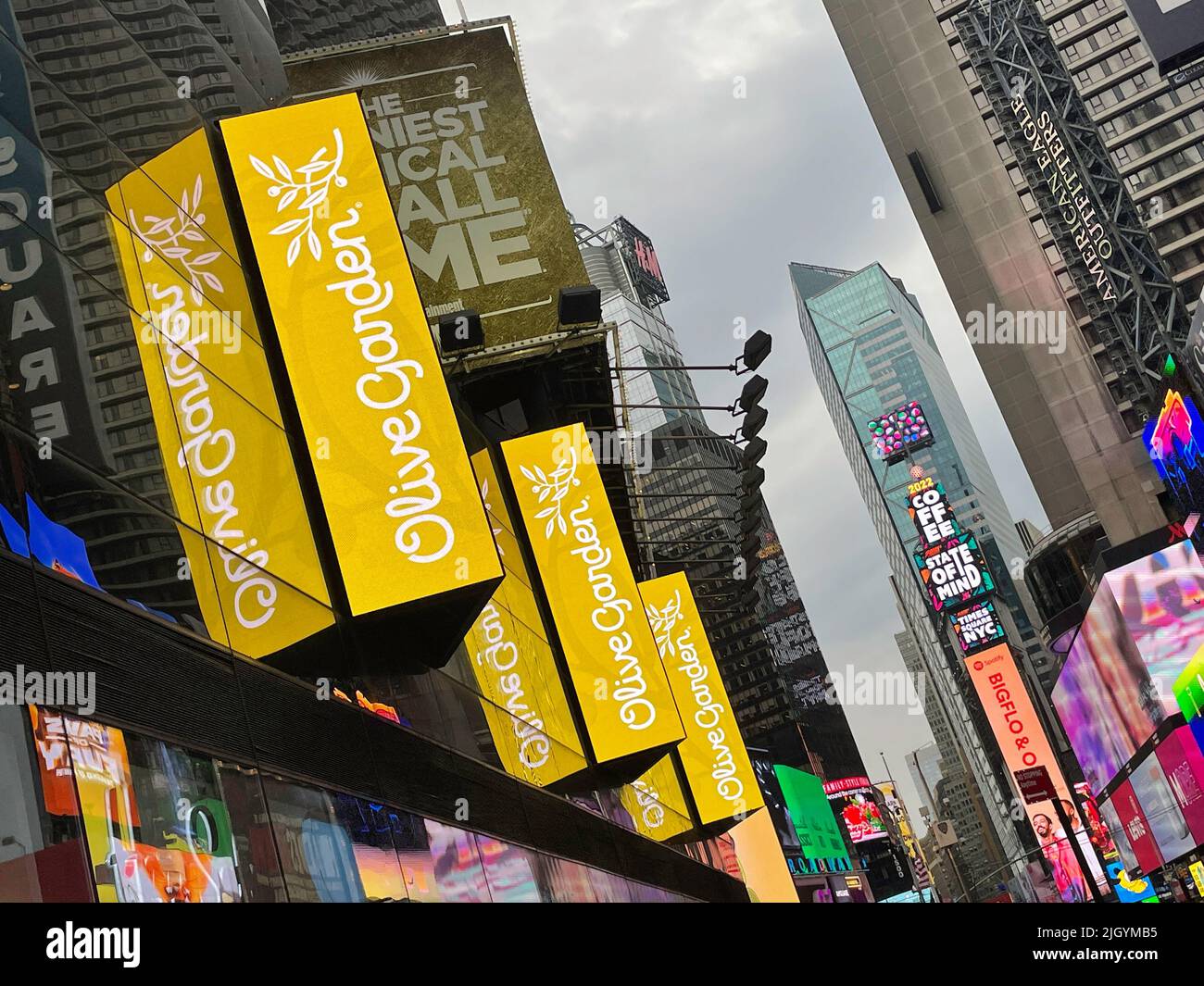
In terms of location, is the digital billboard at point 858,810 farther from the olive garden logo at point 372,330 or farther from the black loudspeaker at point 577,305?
the olive garden logo at point 372,330

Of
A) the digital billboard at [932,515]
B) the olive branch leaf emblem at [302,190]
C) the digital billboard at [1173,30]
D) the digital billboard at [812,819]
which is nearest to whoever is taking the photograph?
the olive branch leaf emblem at [302,190]

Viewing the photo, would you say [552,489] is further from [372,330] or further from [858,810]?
[858,810]

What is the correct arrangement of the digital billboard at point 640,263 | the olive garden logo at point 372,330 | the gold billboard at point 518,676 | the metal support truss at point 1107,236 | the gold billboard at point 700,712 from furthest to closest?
the digital billboard at point 640,263, the metal support truss at point 1107,236, the gold billboard at point 700,712, the gold billboard at point 518,676, the olive garden logo at point 372,330

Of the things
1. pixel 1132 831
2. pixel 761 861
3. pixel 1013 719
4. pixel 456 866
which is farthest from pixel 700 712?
pixel 1013 719

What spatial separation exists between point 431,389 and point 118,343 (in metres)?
3.46

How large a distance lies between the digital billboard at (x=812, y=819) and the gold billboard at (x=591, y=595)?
6275 centimetres

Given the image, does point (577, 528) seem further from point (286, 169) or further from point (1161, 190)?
point (1161, 190)

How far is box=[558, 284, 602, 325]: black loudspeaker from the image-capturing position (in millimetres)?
21109

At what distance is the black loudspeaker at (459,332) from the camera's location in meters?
20.0

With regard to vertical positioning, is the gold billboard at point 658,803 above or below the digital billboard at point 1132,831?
above

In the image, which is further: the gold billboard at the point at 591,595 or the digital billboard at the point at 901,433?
the digital billboard at the point at 901,433

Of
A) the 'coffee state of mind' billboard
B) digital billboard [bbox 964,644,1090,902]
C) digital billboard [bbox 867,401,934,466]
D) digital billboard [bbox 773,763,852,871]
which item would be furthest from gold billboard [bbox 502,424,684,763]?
digital billboard [bbox 867,401,934,466]

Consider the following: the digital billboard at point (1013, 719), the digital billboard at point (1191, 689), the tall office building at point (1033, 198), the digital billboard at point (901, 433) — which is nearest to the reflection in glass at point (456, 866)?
the digital billboard at point (1191, 689)

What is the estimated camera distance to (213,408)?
1063 cm
